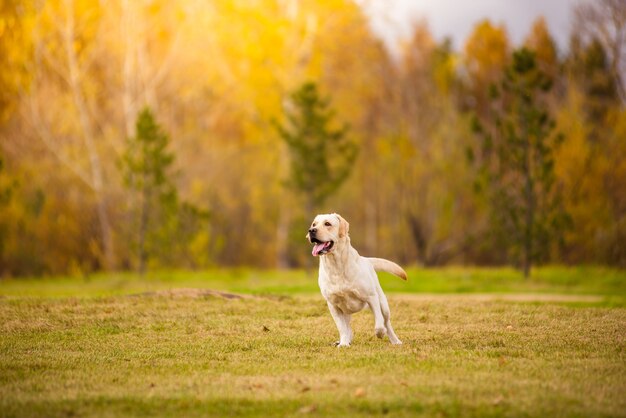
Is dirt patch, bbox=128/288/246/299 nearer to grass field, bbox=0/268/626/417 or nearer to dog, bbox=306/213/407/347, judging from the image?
grass field, bbox=0/268/626/417

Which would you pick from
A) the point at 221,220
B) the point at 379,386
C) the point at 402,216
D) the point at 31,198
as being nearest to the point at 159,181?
the point at 31,198

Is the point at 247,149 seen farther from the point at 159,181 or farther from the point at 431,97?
the point at 159,181

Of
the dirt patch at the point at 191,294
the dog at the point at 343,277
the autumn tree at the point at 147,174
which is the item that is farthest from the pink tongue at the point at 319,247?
the autumn tree at the point at 147,174

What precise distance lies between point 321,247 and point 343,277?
41 centimetres

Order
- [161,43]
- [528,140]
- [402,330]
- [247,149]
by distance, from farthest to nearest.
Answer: [247,149] → [161,43] → [528,140] → [402,330]

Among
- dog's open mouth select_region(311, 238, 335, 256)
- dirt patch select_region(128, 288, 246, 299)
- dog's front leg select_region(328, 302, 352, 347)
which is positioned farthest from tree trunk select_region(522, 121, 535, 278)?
dog's open mouth select_region(311, 238, 335, 256)

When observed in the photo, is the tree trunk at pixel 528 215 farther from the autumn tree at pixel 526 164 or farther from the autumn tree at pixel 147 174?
the autumn tree at pixel 147 174

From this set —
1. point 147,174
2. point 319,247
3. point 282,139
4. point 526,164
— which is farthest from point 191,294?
point 282,139

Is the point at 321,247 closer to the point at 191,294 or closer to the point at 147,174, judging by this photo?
the point at 191,294

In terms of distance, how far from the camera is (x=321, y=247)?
902cm

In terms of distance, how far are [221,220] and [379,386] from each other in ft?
90.1

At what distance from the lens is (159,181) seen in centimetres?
2475

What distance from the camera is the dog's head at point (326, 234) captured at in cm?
902

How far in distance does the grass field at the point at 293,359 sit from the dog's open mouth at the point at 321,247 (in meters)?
1.06
